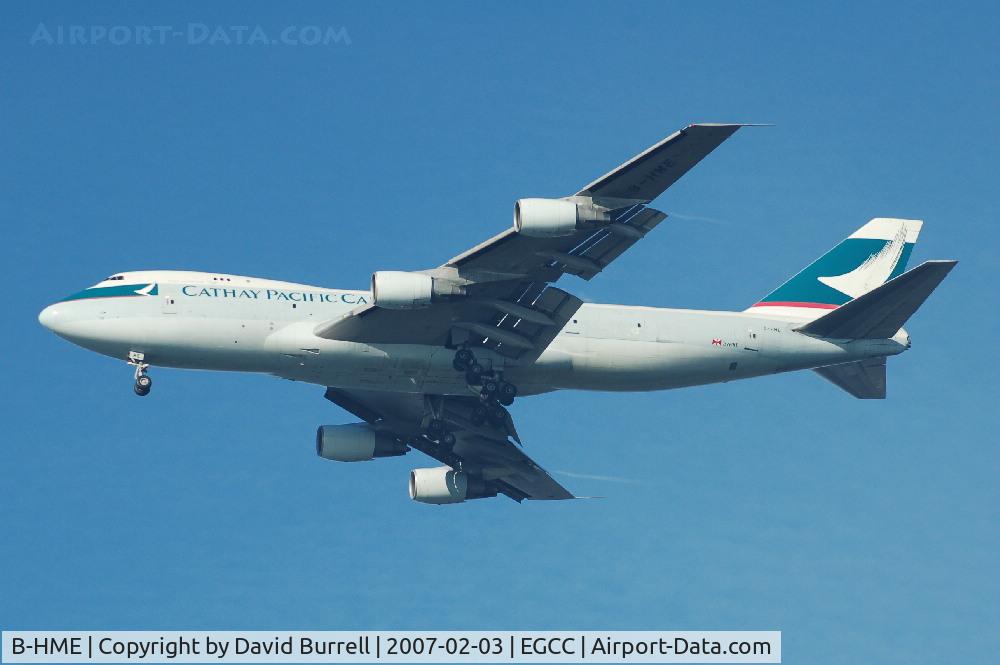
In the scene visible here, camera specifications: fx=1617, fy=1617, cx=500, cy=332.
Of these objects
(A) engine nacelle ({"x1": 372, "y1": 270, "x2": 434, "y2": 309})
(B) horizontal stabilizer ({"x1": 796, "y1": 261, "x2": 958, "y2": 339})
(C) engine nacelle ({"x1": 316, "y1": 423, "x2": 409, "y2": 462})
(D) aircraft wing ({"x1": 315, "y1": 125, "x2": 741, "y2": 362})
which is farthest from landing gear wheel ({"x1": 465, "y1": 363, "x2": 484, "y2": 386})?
(B) horizontal stabilizer ({"x1": 796, "y1": 261, "x2": 958, "y2": 339})

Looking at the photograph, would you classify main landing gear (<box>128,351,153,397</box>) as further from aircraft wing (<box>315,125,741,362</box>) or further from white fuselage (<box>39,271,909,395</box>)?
aircraft wing (<box>315,125,741,362</box>)

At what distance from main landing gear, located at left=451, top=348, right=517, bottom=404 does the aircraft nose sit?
549 inches

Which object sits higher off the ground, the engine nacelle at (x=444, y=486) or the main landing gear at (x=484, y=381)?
the main landing gear at (x=484, y=381)

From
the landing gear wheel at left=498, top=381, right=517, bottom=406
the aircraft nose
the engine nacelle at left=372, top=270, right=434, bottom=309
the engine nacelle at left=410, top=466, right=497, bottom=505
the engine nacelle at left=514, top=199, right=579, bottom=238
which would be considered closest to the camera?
the engine nacelle at left=514, top=199, right=579, bottom=238

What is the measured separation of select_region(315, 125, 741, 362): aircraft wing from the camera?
166 ft

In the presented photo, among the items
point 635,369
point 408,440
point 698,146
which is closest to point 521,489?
point 408,440

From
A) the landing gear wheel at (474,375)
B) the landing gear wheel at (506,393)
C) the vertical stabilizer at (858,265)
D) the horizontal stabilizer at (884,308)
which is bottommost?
the landing gear wheel at (506,393)

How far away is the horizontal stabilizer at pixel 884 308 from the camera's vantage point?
5575 cm

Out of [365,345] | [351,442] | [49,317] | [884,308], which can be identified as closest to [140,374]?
[49,317]

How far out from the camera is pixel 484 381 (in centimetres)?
5738

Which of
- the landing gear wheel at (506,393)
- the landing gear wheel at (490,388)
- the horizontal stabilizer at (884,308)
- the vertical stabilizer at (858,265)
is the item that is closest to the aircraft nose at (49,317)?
the landing gear wheel at (490,388)

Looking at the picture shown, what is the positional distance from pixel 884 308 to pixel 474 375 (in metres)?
15.0

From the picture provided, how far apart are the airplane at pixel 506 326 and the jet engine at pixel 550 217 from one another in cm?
4

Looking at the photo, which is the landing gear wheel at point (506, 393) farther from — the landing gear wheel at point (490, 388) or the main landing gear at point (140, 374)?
the main landing gear at point (140, 374)
